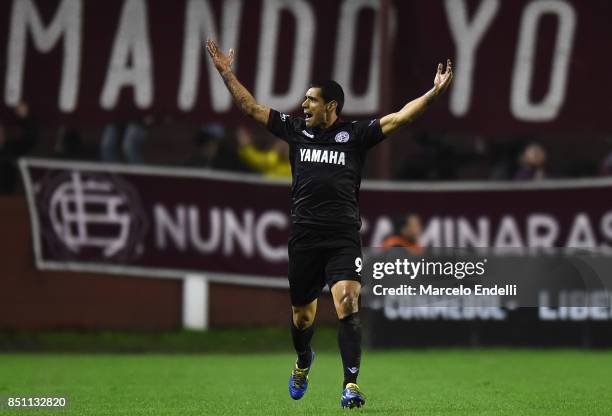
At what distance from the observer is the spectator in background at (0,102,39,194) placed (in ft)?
58.0

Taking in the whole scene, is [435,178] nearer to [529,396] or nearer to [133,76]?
[133,76]

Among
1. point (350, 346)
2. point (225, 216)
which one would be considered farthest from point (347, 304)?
point (225, 216)

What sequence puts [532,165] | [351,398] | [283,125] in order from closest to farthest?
[351,398], [283,125], [532,165]

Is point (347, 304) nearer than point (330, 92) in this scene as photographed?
Yes

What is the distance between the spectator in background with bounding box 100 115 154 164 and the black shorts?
28.1 feet

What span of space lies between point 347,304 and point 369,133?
46.0 inches

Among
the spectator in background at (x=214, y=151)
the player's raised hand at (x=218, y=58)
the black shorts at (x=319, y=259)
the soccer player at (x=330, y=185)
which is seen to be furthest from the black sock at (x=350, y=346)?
the spectator in background at (x=214, y=151)

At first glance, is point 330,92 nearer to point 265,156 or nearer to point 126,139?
point 265,156

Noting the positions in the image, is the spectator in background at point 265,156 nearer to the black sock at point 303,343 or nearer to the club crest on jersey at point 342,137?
the black sock at point 303,343

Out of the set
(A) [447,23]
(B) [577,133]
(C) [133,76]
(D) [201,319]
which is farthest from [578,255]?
(C) [133,76]

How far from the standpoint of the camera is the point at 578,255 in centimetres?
1662

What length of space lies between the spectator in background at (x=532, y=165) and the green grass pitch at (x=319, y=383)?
246cm

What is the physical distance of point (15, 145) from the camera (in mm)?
17781

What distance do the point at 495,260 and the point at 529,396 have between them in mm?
6108
